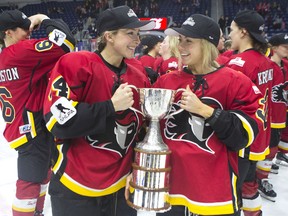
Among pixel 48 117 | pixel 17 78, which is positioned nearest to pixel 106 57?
pixel 48 117

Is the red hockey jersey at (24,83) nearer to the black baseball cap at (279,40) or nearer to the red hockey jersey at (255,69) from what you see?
the red hockey jersey at (255,69)

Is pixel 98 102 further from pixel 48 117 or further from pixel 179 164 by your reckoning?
pixel 179 164

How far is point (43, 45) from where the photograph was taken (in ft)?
6.68

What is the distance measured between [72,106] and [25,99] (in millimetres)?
996

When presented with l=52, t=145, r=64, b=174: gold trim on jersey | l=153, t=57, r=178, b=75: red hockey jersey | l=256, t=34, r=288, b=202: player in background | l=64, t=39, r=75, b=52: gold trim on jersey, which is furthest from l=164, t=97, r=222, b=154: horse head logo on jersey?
l=256, t=34, r=288, b=202: player in background

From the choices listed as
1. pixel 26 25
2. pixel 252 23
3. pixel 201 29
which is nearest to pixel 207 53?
pixel 201 29

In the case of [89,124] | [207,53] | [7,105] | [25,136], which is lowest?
[25,136]

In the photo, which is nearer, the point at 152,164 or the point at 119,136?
the point at 152,164

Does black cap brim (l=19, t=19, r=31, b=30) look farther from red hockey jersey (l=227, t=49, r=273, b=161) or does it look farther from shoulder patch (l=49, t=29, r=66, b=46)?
red hockey jersey (l=227, t=49, r=273, b=161)

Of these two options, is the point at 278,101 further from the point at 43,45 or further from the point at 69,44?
the point at 43,45

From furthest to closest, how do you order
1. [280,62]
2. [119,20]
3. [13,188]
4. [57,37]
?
[280,62] → [13,188] → [57,37] → [119,20]

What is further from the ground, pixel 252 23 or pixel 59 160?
pixel 252 23

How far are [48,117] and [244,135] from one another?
2.71 feet

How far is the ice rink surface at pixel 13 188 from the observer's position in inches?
115
